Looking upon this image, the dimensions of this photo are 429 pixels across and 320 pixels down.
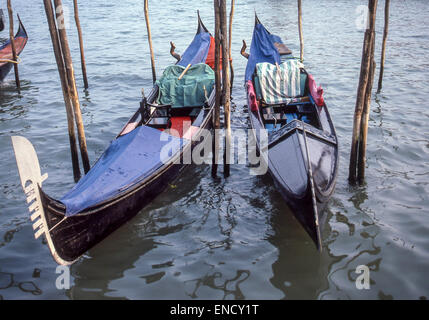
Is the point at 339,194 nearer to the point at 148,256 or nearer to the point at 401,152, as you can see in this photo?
the point at 401,152

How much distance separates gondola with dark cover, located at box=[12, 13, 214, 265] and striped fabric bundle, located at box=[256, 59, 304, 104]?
49.1 inches

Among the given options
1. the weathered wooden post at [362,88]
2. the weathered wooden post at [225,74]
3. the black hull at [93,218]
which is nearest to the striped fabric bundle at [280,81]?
the weathered wooden post at [225,74]

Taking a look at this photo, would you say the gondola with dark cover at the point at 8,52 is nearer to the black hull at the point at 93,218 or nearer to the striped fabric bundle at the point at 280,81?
the striped fabric bundle at the point at 280,81

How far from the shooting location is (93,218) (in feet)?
12.9

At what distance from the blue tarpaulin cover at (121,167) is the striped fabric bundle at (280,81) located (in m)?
2.62

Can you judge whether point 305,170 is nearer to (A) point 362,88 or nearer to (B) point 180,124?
(A) point 362,88

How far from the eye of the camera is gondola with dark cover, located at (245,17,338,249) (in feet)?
12.7

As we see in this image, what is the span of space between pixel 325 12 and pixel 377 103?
12651 millimetres

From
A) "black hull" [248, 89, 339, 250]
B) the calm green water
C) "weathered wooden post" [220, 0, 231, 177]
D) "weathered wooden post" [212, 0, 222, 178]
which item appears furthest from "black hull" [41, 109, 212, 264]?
"black hull" [248, 89, 339, 250]

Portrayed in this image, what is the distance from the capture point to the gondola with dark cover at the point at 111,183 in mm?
3246

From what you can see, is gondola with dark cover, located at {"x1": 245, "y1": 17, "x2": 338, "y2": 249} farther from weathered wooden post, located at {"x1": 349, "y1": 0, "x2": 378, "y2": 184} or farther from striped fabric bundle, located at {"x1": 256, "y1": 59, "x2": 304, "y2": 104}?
weathered wooden post, located at {"x1": 349, "y1": 0, "x2": 378, "y2": 184}

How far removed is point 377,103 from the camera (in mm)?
8258
